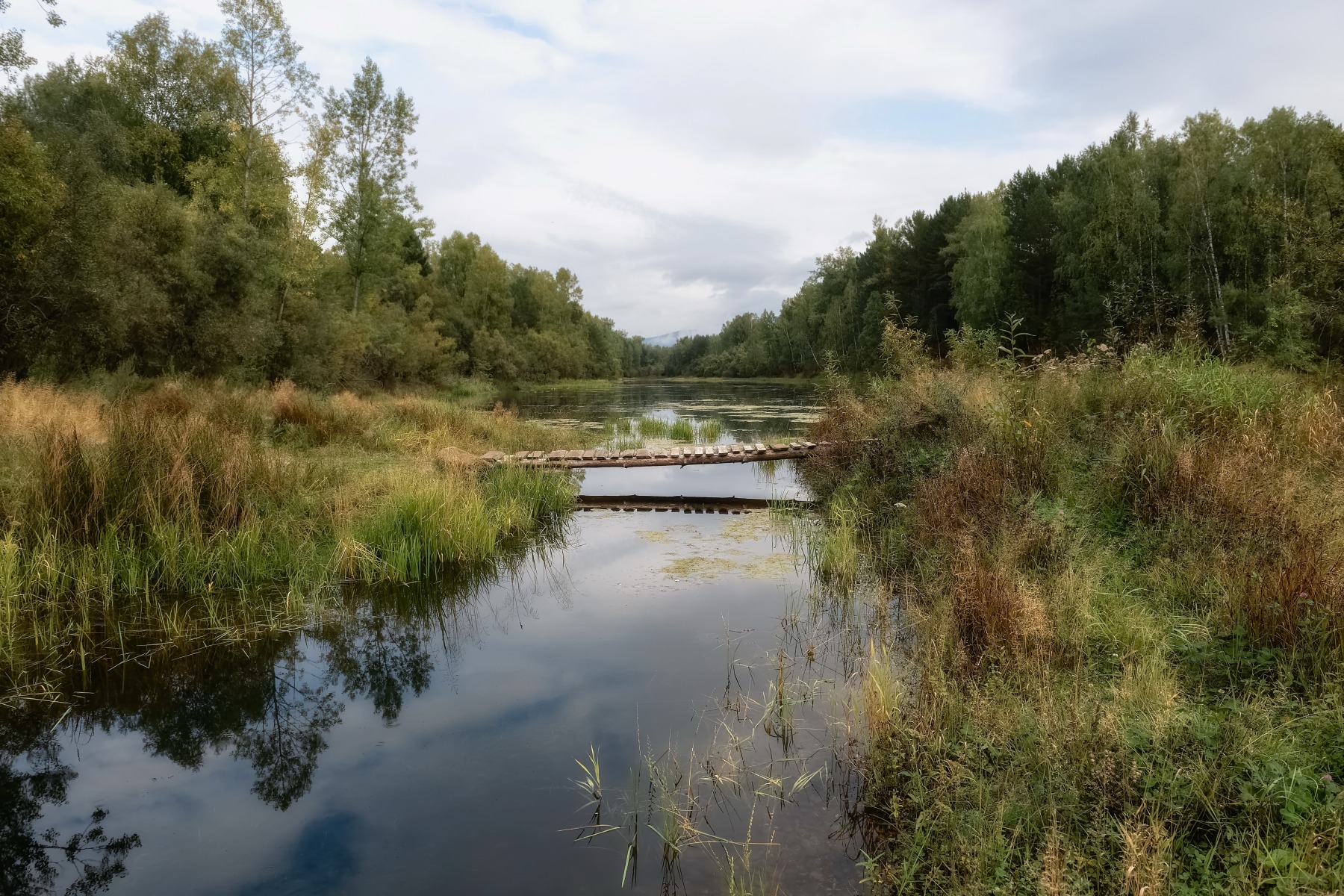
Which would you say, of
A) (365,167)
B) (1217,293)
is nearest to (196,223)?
(365,167)

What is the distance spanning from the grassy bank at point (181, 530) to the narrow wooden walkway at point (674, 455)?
2.41m

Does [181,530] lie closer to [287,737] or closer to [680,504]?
[287,737]

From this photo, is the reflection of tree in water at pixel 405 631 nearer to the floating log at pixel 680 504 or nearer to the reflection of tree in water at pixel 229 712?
the reflection of tree in water at pixel 229 712

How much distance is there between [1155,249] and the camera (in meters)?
27.0

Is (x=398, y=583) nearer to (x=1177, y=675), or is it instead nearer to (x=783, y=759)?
(x=783, y=759)

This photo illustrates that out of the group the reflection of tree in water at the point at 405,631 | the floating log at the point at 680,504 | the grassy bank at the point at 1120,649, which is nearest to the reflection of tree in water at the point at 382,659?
the reflection of tree in water at the point at 405,631

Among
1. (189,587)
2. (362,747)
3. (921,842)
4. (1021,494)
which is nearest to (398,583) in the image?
(189,587)

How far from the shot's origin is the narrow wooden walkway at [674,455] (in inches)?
476

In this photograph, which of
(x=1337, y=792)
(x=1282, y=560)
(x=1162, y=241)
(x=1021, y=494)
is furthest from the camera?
(x=1162, y=241)

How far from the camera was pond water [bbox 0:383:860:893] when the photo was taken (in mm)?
3299

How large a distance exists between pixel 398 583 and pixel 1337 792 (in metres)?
6.89

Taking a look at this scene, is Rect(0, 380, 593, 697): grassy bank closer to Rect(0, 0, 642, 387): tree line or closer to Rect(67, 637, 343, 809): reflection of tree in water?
Rect(67, 637, 343, 809): reflection of tree in water

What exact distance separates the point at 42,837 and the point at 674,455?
31.9 feet

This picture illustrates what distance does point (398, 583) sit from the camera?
7152mm
